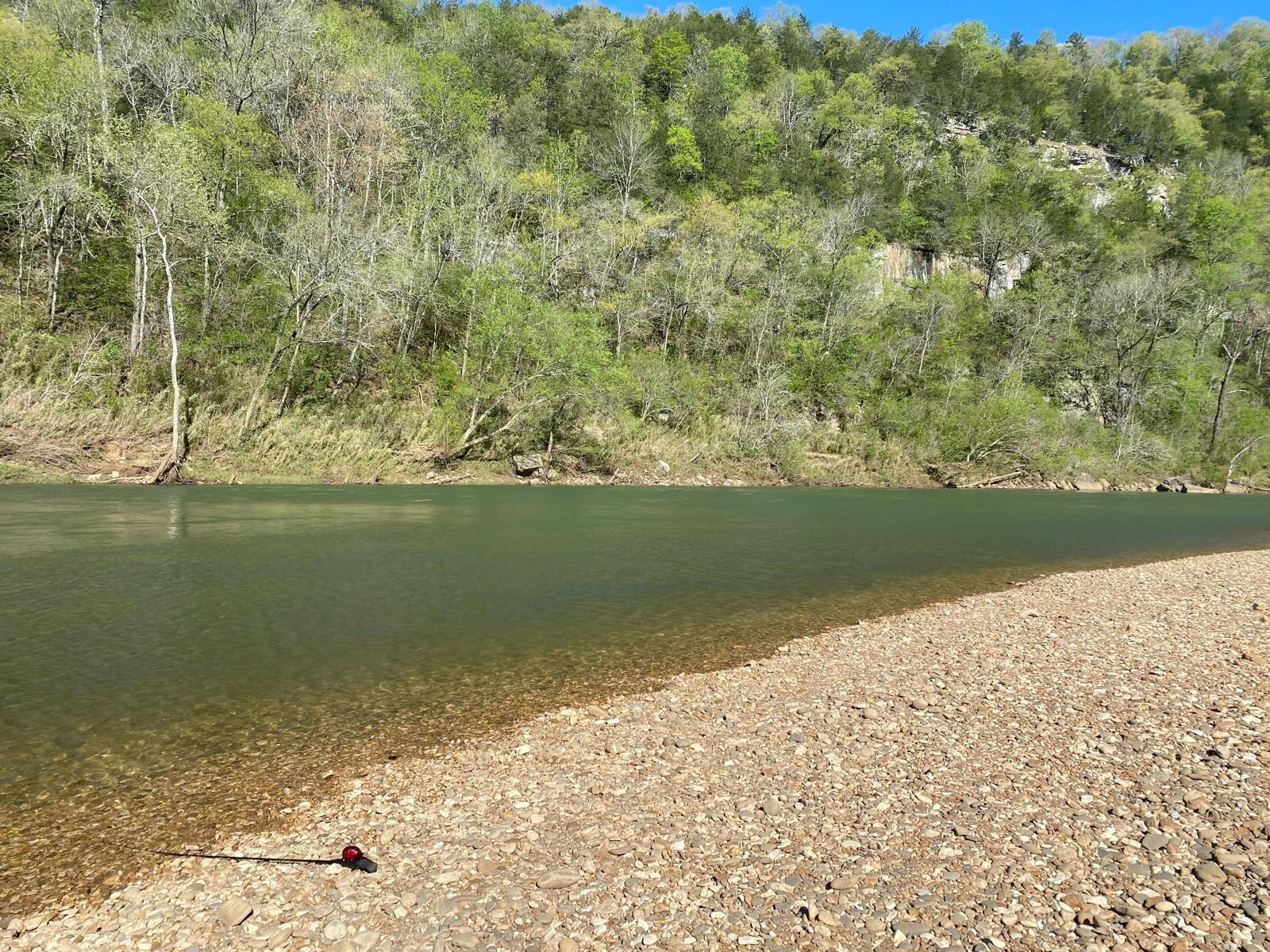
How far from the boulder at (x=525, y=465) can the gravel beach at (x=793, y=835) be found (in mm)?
29919

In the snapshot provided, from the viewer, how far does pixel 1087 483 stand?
168 ft

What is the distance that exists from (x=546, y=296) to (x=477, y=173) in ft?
34.0

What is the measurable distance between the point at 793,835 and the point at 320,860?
3.28 meters

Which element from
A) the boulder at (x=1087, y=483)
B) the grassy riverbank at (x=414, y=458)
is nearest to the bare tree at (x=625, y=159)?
the grassy riverbank at (x=414, y=458)

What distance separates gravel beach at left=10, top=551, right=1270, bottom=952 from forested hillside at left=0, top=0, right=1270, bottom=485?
28.4 metres

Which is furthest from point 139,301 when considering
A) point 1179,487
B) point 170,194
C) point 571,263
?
point 1179,487

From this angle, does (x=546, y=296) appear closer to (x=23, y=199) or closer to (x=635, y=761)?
(x=23, y=199)

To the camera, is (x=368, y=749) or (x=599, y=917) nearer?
(x=599, y=917)

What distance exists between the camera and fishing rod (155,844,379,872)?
4211 mm

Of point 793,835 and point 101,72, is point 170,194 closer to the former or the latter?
point 101,72

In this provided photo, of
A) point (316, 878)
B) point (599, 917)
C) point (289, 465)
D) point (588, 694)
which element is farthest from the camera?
point (289, 465)

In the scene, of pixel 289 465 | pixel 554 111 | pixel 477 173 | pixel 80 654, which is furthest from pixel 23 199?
pixel 554 111

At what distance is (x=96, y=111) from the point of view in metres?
30.8

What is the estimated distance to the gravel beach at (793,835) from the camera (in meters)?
3.70
